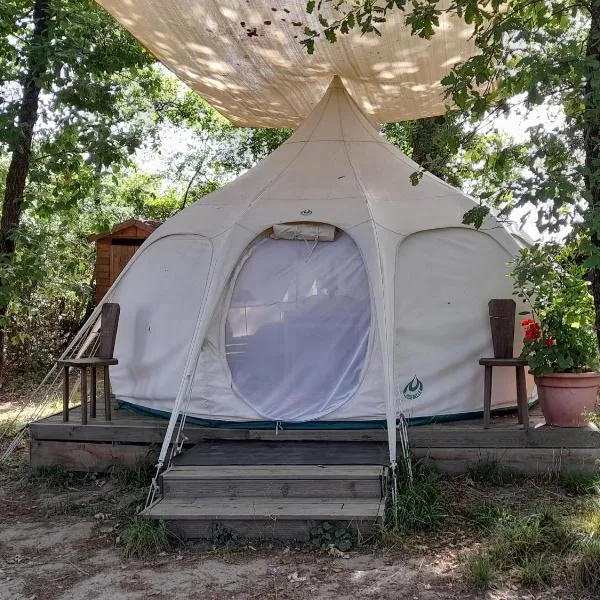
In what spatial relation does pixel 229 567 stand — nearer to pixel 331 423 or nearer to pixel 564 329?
pixel 331 423

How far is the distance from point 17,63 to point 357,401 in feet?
15.3

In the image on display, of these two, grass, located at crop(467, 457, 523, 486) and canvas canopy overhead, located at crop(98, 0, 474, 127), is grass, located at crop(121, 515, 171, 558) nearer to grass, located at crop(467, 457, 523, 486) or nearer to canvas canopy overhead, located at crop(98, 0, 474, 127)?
grass, located at crop(467, 457, 523, 486)

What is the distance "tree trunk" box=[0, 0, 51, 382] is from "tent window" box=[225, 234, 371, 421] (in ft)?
8.60

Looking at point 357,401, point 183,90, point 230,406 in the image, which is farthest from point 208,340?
point 183,90

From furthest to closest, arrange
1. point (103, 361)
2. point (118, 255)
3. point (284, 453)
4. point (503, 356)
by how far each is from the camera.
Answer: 1. point (118, 255)
2. point (103, 361)
3. point (503, 356)
4. point (284, 453)

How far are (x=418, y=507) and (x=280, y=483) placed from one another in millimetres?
875

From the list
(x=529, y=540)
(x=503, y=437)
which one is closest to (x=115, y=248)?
(x=503, y=437)

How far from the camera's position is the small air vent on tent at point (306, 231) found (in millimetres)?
6086

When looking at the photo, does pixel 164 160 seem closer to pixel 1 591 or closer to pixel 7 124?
pixel 7 124

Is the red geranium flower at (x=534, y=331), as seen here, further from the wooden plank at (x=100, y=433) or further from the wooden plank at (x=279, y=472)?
the wooden plank at (x=100, y=433)

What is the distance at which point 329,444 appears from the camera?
5613mm

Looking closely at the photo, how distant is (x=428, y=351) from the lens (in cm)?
595

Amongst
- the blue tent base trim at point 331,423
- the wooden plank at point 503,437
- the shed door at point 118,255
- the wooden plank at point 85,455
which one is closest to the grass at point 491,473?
the wooden plank at point 503,437

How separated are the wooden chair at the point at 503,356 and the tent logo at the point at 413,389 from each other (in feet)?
1.64
